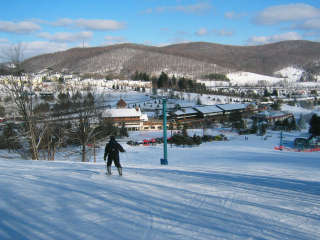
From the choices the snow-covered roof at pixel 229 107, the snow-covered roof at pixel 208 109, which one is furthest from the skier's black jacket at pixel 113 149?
the snow-covered roof at pixel 229 107

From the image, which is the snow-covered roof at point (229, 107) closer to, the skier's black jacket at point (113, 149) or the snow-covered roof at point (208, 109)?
the snow-covered roof at point (208, 109)

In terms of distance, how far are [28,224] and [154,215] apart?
79.1 inches

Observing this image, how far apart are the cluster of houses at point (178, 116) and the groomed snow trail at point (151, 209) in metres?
34.5

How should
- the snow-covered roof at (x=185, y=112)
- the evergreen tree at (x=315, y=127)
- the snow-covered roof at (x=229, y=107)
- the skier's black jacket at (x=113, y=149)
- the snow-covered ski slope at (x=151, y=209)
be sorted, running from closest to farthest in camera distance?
the snow-covered ski slope at (x=151, y=209)
the skier's black jacket at (x=113, y=149)
the evergreen tree at (x=315, y=127)
the snow-covered roof at (x=185, y=112)
the snow-covered roof at (x=229, y=107)

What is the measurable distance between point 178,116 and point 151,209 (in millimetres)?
55390

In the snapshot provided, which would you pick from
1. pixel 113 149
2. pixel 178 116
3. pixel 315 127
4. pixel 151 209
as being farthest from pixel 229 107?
pixel 151 209

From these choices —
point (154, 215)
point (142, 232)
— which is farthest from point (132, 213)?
point (142, 232)

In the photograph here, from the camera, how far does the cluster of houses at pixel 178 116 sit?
5275cm

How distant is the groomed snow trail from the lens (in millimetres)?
4031

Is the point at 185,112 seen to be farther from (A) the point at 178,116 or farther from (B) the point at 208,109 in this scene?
(B) the point at 208,109

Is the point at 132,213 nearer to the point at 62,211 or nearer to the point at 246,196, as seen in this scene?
the point at 62,211

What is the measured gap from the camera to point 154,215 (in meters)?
4.70

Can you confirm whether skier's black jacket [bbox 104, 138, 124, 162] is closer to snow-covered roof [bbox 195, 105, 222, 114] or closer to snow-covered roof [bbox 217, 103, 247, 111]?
snow-covered roof [bbox 195, 105, 222, 114]

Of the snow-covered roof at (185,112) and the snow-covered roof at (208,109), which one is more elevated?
the snow-covered roof at (208,109)
